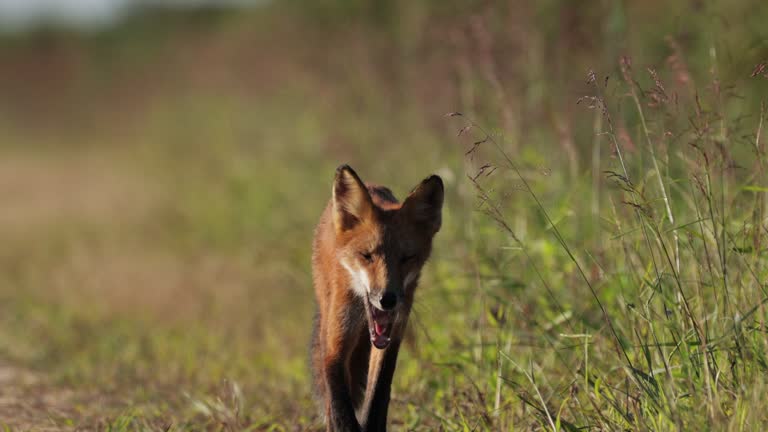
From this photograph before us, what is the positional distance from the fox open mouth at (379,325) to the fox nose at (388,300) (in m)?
0.13

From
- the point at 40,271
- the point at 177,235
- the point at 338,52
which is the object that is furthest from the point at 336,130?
the point at 40,271

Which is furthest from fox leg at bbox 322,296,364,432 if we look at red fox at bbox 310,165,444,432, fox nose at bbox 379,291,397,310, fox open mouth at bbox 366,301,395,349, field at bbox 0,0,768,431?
field at bbox 0,0,768,431

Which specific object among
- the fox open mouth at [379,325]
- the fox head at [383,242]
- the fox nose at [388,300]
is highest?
the fox head at [383,242]

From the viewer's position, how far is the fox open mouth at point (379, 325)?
3.84m

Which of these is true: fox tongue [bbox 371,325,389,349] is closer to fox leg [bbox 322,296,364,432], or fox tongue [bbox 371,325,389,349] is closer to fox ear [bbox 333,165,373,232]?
fox leg [bbox 322,296,364,432]

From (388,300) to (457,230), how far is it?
271cm

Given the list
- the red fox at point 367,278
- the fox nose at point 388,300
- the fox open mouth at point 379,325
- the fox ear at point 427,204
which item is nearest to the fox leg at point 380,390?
the red fox at point 367,278

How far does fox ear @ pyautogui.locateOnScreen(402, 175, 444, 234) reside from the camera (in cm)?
399

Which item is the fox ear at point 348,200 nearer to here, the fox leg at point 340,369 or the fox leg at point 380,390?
the fox leg at point 340,369

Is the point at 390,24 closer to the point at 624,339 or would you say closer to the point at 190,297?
the point at 190,297

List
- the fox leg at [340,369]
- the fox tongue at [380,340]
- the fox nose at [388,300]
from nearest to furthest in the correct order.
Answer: the fox nose at [388,300] → the fox tongue at [380,340] → the fox leg at [340,369]

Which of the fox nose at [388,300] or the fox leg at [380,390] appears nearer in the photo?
the fox nose at [388,300]

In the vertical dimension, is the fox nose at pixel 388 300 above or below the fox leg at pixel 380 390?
above

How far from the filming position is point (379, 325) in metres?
3.87
